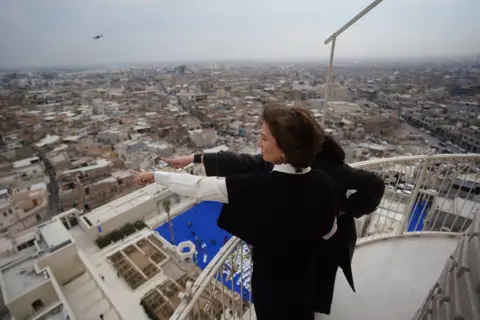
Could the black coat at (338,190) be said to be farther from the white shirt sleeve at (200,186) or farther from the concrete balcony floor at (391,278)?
the concrete balcony floor at (391,278)

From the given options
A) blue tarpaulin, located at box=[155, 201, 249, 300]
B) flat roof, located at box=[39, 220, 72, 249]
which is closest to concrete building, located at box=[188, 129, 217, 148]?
blue tarpaulin, located at box=[155, 201, 249, 300]

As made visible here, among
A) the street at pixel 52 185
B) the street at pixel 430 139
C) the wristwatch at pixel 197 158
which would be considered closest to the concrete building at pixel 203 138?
the street at pixel 52 185

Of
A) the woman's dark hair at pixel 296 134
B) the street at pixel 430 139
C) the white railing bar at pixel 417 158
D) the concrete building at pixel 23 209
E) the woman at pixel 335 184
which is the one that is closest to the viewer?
the woman's dark hair at pixel 296 134

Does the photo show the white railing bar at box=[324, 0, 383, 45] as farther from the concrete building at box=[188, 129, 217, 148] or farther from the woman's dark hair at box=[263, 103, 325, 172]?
the concrete building at box=[188, 129, 217, 148]

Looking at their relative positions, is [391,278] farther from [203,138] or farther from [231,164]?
[203,138]

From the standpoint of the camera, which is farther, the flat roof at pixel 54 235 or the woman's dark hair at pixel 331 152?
the flat roof at pixel 54 235
